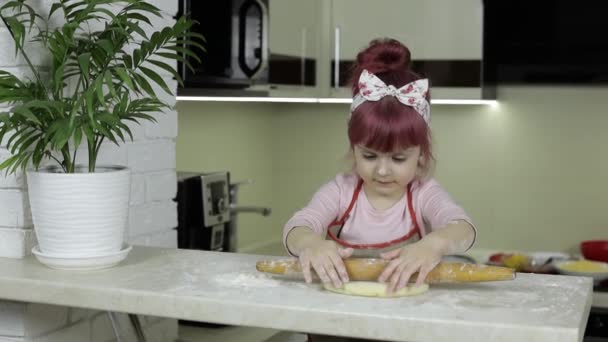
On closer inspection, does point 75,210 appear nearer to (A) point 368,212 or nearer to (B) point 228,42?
(A) point 368,212

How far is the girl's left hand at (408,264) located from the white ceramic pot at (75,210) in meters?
0.49

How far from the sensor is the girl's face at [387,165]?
1.62m

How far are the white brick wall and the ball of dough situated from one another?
646mm

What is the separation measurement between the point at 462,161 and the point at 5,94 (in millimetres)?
2663

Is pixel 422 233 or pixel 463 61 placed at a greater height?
pixel 463 61

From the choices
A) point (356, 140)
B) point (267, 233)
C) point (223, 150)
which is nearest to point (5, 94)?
point (356, 140)

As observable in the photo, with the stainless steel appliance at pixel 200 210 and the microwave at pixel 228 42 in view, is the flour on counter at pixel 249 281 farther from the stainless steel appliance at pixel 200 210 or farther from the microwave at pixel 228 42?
the microwave at pixel 228 42

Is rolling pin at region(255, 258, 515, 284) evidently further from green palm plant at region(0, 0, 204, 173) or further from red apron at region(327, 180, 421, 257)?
green palm plant at region(0, 0, 204, 173)

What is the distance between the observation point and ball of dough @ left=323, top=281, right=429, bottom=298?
4.33 feet

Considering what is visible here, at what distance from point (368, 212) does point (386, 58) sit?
311mm

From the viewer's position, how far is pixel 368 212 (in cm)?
177

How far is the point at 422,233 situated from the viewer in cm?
175

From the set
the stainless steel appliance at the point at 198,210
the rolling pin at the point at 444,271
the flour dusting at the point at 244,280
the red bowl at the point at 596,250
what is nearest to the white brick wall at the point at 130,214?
the stainless steel appliance at the point at 198,210

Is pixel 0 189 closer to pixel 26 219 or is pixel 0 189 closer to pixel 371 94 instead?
pixel 26 219
